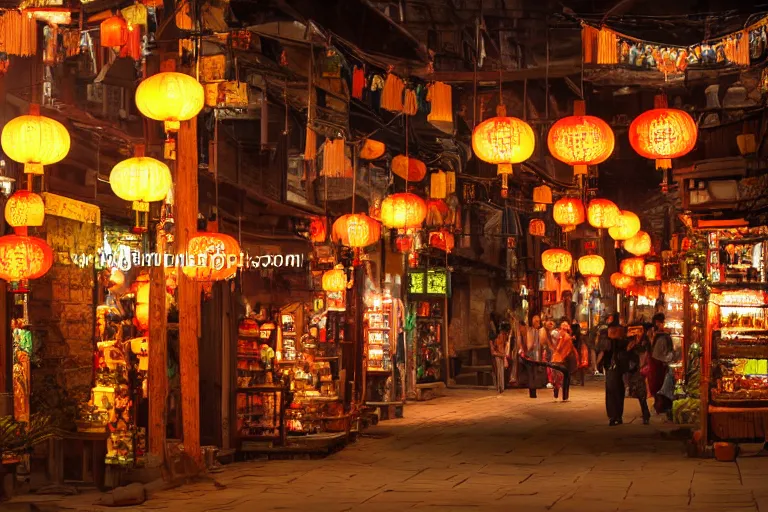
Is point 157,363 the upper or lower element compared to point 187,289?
lower

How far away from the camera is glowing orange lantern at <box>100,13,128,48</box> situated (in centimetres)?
1309

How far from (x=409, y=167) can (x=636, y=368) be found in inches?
248

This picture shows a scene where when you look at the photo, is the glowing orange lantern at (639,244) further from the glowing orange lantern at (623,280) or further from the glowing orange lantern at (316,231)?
the glowing orange lantern at (316,231)

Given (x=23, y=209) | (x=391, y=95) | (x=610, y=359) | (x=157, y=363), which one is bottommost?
(x=610, y=359)

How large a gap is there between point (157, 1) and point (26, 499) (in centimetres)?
546

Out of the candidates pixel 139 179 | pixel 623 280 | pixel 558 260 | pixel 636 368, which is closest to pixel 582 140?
pixel 139 179

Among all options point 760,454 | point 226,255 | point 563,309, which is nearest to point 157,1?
point 226,255

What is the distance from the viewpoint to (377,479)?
14.5m

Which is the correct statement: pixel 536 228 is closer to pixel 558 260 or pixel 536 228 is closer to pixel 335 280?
pixel 558 260

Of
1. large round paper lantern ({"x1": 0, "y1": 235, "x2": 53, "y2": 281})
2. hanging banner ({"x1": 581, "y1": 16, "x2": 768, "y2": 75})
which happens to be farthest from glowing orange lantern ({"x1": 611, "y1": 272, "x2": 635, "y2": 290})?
large round paper lantern ({"x1": 0, "y1": 235, "x2": 53, "y2": 281})

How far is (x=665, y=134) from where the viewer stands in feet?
49.6

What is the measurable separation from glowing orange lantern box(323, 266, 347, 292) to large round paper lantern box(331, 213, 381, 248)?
1194 millimetres

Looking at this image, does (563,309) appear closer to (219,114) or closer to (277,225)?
(277,225)

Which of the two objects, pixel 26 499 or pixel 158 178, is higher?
pixel 158 178
